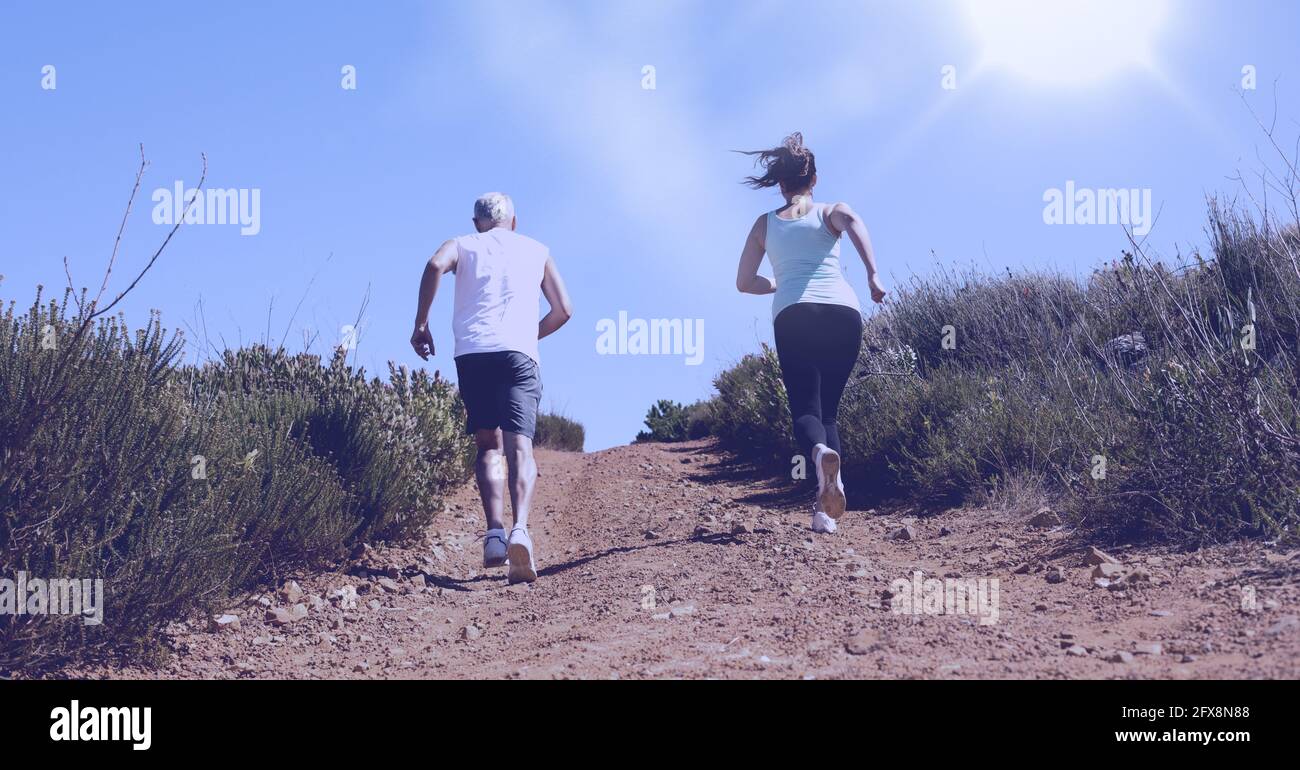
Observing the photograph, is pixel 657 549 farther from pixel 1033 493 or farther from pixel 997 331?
pixel 997 331

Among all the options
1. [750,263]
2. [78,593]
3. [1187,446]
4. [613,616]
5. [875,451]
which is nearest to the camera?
[78,593]

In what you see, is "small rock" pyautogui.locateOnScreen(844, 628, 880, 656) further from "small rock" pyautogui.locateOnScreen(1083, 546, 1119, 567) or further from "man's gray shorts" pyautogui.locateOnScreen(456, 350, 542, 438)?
"man's gray shorts" pyautogui.locateOnScreen(456, 350, 542, 438)

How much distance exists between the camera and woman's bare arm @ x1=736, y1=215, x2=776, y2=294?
6.57 meters

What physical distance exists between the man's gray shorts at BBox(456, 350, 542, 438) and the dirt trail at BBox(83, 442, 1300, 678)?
0.98 metres

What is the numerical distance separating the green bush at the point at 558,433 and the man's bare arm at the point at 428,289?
1042 cm

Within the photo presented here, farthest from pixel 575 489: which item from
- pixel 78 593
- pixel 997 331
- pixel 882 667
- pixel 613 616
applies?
pixel 882 667

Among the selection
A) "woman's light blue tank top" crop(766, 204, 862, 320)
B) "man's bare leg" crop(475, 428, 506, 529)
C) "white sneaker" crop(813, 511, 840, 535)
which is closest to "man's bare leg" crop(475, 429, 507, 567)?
"man's bare leg" crop(475, 428, 506, 529)

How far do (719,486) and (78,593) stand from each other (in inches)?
244

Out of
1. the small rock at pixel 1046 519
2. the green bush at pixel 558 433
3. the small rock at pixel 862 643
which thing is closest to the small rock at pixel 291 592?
the small rock at pixel 862 643

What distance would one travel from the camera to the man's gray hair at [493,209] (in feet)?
20.3

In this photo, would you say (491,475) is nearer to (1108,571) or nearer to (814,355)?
(814,355)

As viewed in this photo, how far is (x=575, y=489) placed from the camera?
1024 cm

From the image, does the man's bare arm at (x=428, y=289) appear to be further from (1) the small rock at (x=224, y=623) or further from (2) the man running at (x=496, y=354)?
(1) the small rock at (x=224, y=623)
